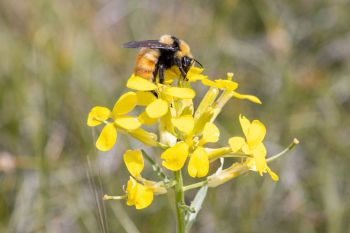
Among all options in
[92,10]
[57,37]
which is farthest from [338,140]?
[92,10]

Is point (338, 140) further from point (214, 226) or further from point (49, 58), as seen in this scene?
point (49, 58)

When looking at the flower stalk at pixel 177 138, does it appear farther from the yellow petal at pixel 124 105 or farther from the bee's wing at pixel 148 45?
the bee's wing at pixel 148 45

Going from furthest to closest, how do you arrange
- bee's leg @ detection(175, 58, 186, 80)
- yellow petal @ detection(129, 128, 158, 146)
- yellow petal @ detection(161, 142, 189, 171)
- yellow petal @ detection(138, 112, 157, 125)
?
bee's leg @ detection(175, 58, 186, 80) → yellow petal @ detection(129, 128, 158, 146) → yellow petal @ detection(138, 112, 157, 125) → yellow petal @ detection(161, 142, 189, 171)

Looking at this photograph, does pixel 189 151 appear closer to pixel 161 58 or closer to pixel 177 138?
pixel 177 138

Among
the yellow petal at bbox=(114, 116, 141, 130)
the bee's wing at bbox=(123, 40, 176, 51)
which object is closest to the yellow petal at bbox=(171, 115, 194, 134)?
the yellow petal at bbox=(114, 116, 141, 130)

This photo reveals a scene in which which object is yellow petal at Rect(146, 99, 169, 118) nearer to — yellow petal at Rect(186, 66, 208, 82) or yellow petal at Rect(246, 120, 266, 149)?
yellow petal at Rect(186, 66, 208, 82)

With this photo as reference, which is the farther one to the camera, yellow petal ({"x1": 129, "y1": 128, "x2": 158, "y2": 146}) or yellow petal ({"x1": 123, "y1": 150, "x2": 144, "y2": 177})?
yellow petal ({"x1": 129, "y1": 128, "x2": 158, "y2": 146})
